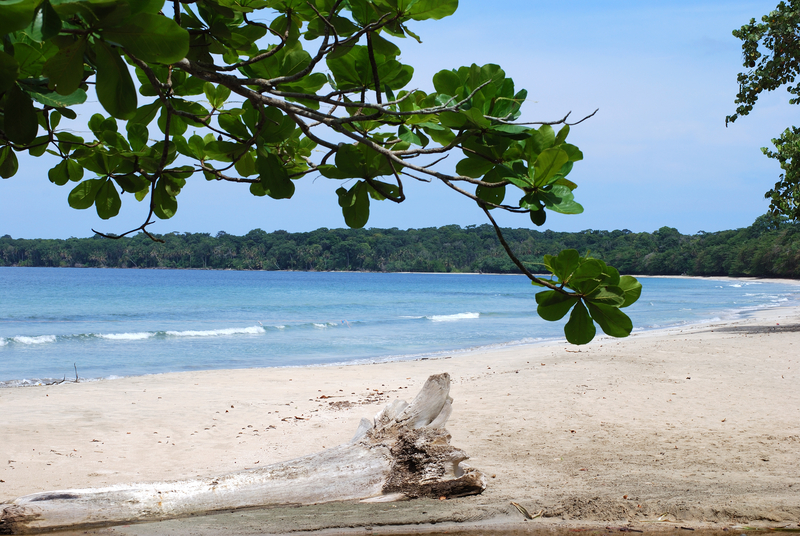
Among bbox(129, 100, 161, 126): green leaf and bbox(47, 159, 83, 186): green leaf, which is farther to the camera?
bbox(47, 159, 83, 186): green leaf

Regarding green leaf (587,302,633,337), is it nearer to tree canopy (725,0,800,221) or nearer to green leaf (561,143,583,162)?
green leaf (561,143,583,162)

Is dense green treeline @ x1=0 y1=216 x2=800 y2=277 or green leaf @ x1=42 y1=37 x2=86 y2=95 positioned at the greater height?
dense green treeline @ x1=0 y1=216 x2=800 y2=277

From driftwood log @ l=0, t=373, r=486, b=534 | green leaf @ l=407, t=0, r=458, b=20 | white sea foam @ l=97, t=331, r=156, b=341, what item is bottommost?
white sea foam @ l=97, t=331, r=156, b=341

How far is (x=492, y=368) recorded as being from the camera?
10.6m

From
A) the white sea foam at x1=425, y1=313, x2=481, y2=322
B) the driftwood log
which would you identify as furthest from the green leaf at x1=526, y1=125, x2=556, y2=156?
the white sea foam at x1=425, y1=313, x2=481, y2=322

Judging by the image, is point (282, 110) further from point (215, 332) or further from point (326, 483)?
point (215, 332)

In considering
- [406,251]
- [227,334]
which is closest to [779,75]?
[227,334]

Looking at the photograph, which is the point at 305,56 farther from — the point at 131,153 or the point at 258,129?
the point at 131,153

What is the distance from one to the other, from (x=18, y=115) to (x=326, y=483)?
2.70 meters

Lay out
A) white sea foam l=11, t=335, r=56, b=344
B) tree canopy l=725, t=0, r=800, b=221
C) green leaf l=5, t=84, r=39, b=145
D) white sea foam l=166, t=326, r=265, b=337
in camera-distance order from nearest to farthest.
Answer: green leaf l=5, t=84, r=39, b=145 → tree canopy l=725, t=0, r=800, b=221 → white sea foam l=11, t=335, r=56, b=344 → white sea foam l=166, t=326, r=265, b=337

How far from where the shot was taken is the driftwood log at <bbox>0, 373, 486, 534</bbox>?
2.73 metres

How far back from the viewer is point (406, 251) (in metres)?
105

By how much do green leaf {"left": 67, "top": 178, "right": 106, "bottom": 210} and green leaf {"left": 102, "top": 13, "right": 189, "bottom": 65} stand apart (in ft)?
3.24

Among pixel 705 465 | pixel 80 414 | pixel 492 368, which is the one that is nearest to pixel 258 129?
pixel 705 465
